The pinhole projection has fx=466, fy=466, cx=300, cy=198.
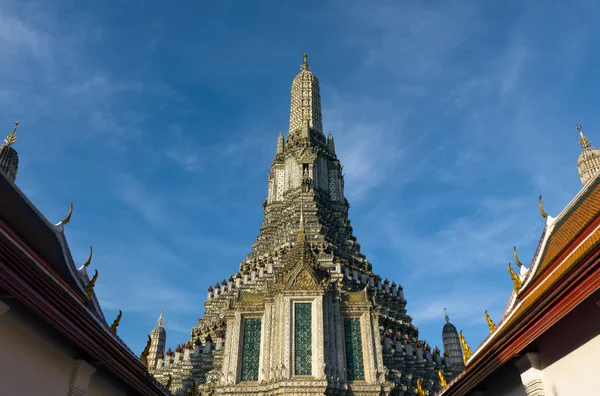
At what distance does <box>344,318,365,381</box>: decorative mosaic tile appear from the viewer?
2311 centimetres

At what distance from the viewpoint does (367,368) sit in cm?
2316

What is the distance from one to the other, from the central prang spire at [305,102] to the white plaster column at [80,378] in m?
44.3

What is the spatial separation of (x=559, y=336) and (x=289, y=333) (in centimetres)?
1581

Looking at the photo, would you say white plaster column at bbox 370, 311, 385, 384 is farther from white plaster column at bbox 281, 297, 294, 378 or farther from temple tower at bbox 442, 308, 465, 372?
temple tower at bbox 442, 308, 465, 372

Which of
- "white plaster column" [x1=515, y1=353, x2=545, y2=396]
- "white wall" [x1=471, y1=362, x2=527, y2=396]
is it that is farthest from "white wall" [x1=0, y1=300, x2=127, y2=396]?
"white wall" [x1=471, y1=362, x2=527, y2=396]

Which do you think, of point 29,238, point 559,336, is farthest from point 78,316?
point 559,336

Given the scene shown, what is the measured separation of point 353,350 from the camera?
2383 centimetres

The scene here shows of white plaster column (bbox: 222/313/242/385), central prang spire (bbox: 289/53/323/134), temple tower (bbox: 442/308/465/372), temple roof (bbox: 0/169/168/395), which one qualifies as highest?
central prang spire (bbox: 289/53/323/134)

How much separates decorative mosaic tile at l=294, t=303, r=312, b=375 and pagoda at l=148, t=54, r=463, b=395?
0.16 ft

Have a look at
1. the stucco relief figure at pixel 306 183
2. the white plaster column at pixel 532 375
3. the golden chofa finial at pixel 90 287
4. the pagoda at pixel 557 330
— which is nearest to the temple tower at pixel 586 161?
the stucco relief figure at pixel 306 183

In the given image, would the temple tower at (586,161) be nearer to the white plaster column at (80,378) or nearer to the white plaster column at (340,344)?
the white plaster column at (340,344)

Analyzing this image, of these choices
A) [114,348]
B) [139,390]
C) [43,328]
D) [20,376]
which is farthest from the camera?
[139,390]

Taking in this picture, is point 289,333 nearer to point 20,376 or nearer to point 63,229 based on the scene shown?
point 63,229

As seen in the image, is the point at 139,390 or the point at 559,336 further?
the point at 139,390
